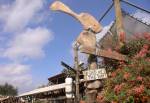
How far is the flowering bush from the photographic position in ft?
31.8

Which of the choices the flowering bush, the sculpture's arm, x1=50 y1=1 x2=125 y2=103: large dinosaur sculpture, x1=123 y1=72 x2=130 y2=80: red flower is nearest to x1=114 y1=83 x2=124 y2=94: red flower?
the flowering bush

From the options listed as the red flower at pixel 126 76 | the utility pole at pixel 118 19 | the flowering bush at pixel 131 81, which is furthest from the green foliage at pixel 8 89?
the red flower at pixel 126 76

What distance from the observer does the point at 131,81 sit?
1021 cm

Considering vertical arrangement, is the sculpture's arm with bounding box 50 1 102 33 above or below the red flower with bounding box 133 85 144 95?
above

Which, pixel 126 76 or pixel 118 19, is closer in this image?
pixel 126 76

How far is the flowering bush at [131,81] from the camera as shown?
9680 millimetres

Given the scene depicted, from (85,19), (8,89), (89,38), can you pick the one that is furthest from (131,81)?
(8,89)

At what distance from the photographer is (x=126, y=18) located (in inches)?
580

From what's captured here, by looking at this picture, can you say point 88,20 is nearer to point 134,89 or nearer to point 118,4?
point 134,89

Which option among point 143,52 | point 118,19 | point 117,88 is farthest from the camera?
point 118,19

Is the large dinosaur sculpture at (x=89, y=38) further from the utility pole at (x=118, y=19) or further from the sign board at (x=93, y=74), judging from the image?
the utility pole at (x=118, y=19)

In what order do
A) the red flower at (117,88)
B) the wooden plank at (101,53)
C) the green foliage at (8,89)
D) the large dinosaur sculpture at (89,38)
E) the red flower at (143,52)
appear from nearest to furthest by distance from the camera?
the wooden plank at (101,53) < the red flower at (117,88) < the large dinosaur sculpture at (89,38) < the red flower at (143,52) < the green foliage at (8,89)

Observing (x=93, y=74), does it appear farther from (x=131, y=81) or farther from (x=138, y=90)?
(x=138, y=90)

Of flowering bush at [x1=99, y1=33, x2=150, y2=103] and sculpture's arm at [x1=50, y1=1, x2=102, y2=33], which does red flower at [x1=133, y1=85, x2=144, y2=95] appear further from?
sculpture's arm at [x1=50, y1=1, x2=102, y2=33]
